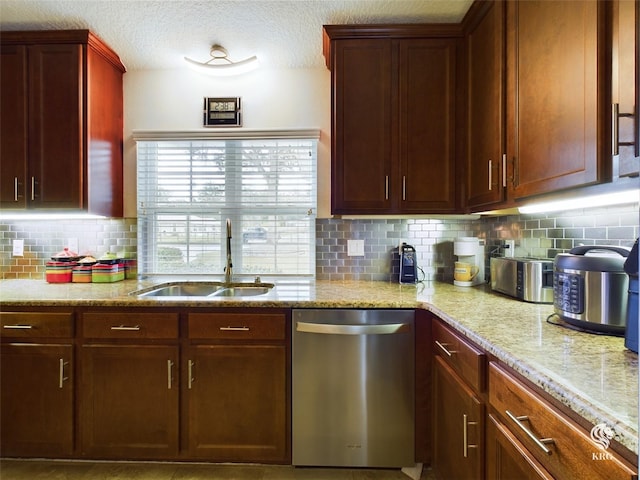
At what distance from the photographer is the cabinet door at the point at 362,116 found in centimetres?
187

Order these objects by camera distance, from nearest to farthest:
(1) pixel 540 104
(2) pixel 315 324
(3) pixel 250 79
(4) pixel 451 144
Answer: (1) pixel 540 104
(2) pixel 315 324
(4) pixel 451 144
(3) pixel 250 79

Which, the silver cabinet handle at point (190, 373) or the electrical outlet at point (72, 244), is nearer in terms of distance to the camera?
the silver cabinet handle at point (190, 373)

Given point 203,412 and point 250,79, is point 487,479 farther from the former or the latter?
point 250,79

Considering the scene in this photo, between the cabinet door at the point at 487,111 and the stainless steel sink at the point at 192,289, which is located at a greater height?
the cabinet door at the point at 487,111

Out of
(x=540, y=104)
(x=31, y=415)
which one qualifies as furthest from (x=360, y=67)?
(x=31, y=415)

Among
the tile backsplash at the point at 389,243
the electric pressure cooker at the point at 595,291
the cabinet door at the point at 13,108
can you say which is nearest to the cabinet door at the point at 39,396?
the cabinet door at the point at 13,108

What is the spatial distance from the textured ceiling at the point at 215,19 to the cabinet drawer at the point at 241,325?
1688mm

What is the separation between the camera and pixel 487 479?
1.03m

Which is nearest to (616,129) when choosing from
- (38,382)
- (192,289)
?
(192,289)

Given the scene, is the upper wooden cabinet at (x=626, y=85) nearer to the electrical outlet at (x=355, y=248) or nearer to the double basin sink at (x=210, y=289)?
the electrical outlet at (x=355, y=248)

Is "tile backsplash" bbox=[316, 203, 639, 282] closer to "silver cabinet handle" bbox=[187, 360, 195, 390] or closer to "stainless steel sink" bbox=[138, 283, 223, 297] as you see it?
"stainless steel sink" bbox=[138, 283, 223, 297]

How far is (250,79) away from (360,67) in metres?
0.89

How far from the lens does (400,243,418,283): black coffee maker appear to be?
211cm

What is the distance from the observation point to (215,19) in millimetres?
1818
